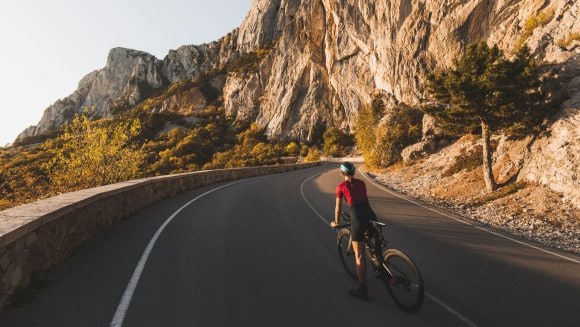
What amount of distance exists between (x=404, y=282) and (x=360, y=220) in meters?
1.02

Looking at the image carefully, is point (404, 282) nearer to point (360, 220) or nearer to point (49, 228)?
point (360, 220)

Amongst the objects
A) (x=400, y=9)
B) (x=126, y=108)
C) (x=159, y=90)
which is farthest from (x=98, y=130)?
(x=159, y=90)

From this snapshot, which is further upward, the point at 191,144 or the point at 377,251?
the point at 191,144

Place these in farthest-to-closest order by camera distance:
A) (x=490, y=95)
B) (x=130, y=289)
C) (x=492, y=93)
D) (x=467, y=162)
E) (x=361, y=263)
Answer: (x=467, y=162)
(x=490, y=95)
(x=492, y=93)
(x=130, y=289)
(x=361, y=263)

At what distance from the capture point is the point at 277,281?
512 centimetres

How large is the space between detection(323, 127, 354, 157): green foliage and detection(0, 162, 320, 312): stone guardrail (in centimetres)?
6324

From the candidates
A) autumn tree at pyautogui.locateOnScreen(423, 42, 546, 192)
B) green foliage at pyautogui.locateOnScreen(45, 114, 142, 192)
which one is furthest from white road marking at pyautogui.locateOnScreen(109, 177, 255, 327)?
autumn tree at pyautogui.locateOnScreen(423, 42, 546, 192)

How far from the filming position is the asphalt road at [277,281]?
4.05m

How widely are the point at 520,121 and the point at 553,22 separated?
8714mm

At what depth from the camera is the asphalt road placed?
4.05 m

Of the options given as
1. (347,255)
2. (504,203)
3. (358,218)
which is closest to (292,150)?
(504,203)

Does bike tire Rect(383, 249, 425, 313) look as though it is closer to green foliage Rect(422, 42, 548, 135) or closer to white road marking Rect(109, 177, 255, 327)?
white road marking Rect(109, 177, 255, 327)

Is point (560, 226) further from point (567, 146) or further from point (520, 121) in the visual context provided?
point (520, 121)

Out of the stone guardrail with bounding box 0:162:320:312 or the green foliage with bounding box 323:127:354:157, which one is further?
the green foliage with bounding box 323:127:354:157
